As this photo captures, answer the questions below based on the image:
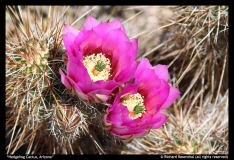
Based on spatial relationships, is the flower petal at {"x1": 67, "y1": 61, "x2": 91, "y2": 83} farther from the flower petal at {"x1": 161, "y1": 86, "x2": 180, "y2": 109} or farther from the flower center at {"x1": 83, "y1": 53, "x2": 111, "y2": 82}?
the flower petal at {"x1": 161, "y1": 86, "x2": 180, "y2": 109}

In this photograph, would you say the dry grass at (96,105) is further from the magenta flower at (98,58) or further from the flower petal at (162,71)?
the flower petal at (162,71)

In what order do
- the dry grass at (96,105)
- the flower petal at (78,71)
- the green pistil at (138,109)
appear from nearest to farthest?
the flower petal at (78,71)
the green pistil at (138,109)
the dry grass at (96,105)

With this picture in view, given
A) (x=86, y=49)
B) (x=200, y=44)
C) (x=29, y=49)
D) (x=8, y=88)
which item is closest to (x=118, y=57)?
(x=86, y=49)

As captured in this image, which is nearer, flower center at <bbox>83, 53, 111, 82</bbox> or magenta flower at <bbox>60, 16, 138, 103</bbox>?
magenta flower at <bbox>60, 16, 138, 103</bbox>

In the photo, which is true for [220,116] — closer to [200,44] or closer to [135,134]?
[200,44]

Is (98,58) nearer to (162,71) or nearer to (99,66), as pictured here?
(99,66)

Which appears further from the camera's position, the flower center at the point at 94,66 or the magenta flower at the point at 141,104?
the flower center at the point at 94,66

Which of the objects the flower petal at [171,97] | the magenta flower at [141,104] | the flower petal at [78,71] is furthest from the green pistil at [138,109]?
the flower petal at [78,71]

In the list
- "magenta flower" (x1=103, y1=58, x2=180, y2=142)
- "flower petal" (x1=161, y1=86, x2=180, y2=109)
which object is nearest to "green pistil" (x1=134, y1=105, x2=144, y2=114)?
"magenta flower" (x1=103, y1=58, x2=180, y2=142)
